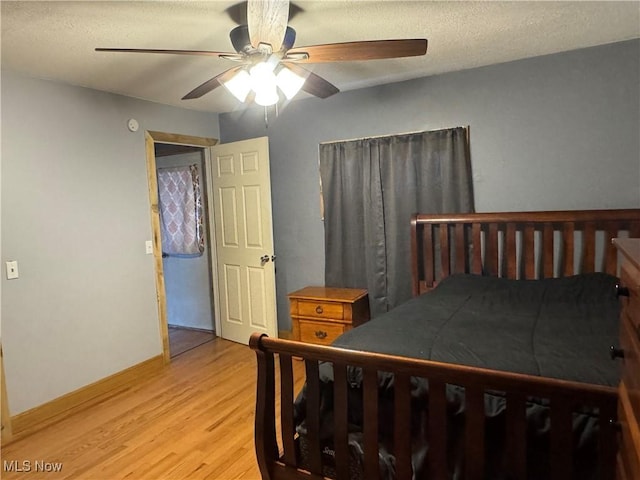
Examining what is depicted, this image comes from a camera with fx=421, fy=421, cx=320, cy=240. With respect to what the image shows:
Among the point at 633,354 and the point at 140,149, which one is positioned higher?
the point at 140,149

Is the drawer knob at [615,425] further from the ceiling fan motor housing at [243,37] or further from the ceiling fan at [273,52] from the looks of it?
the ceiling fan motor housing at [243,37]

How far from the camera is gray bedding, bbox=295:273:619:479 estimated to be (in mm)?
1320

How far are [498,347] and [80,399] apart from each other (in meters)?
2.89

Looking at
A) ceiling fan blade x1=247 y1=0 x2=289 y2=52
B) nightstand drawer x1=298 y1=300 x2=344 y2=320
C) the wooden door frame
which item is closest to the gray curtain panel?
nightstand drawer x1=298 y1=300 x2=344 y2=320

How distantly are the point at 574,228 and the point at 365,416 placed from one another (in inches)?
81.4

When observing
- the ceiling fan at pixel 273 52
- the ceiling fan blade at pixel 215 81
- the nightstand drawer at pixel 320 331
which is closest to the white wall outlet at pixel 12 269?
the ceiling fan blade at pixel 215 81

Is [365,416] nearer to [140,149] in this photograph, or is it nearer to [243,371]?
[243,371]

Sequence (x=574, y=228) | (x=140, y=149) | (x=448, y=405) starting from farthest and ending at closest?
(x=140, y=149) < (x=574, y=228) < (x=448, y=405)

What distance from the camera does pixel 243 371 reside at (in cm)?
350

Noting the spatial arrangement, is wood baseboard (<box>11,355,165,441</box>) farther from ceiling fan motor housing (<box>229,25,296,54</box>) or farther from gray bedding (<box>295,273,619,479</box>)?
ceiling fan motor housing (<box>229,25,296,54</box>)

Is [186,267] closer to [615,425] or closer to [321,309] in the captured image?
[321,309]

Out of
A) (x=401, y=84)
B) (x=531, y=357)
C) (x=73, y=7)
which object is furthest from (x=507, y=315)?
(x=73, y=7)

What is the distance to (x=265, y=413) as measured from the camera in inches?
67.5

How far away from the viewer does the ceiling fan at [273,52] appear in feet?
5.38
